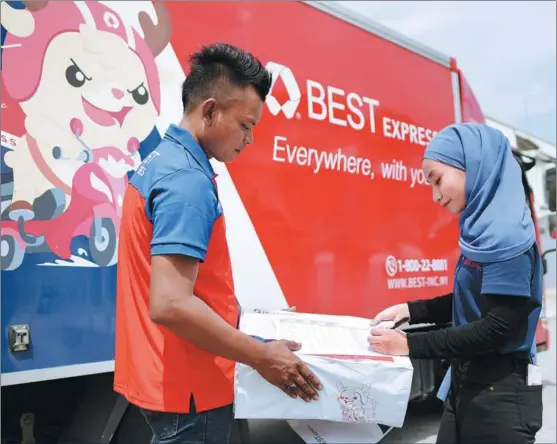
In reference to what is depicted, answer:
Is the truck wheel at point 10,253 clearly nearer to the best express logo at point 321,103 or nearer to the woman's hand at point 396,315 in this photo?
the woman's hand at point 396,315

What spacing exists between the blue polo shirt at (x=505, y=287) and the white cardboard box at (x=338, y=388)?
10.3 inches

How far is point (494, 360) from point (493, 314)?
194mm

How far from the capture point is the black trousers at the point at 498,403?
71.0 inches

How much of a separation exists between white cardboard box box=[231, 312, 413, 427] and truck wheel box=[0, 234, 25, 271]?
0.86m

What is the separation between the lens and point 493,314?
1.73m

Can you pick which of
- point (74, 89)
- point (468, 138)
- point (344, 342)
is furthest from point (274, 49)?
point (344, 342)

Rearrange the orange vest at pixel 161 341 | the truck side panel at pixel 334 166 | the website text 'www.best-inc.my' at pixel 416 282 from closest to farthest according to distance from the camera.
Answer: the orange vest at pixel 161 341 < the truck side panel at pixel 334 166 < the website text 'www.best-inc.my' at pixel 416 282

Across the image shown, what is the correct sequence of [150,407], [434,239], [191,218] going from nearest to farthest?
1. [191,218]
2. [150,407]
3. [434,239]

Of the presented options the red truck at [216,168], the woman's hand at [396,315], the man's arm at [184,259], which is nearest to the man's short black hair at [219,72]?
the man's arm at [184,259]

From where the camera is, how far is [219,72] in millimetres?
1615

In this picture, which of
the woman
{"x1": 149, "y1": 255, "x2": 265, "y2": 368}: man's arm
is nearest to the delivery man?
{"x1": 149, "y1": 255, "x2": 265, "y2": 368}: man's arm

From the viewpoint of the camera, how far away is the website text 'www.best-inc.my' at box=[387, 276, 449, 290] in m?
3.83

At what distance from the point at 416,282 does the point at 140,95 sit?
2348 millimetres

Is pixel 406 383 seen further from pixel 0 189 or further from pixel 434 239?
pixel 434 239
